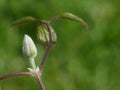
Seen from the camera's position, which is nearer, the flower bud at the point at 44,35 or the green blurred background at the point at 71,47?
the flower bud at the point at 44,35

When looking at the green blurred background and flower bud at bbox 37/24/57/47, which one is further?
the green blurred background

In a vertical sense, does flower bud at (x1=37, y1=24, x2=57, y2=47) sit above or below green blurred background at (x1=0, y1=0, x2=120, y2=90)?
above

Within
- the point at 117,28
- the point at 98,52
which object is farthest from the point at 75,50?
the point at 117,28

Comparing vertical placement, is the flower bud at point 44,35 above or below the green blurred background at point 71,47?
above

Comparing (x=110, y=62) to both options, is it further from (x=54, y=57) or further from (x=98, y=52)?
(x=54, y=57)

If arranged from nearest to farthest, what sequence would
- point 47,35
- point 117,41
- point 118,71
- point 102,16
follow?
point 47,35, point 118,71, point 117,41, point 102,16

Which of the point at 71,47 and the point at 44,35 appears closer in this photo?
the point at 44,35

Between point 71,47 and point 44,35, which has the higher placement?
point 44,35

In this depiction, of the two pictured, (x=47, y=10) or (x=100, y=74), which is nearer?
(x=100, y=74)
